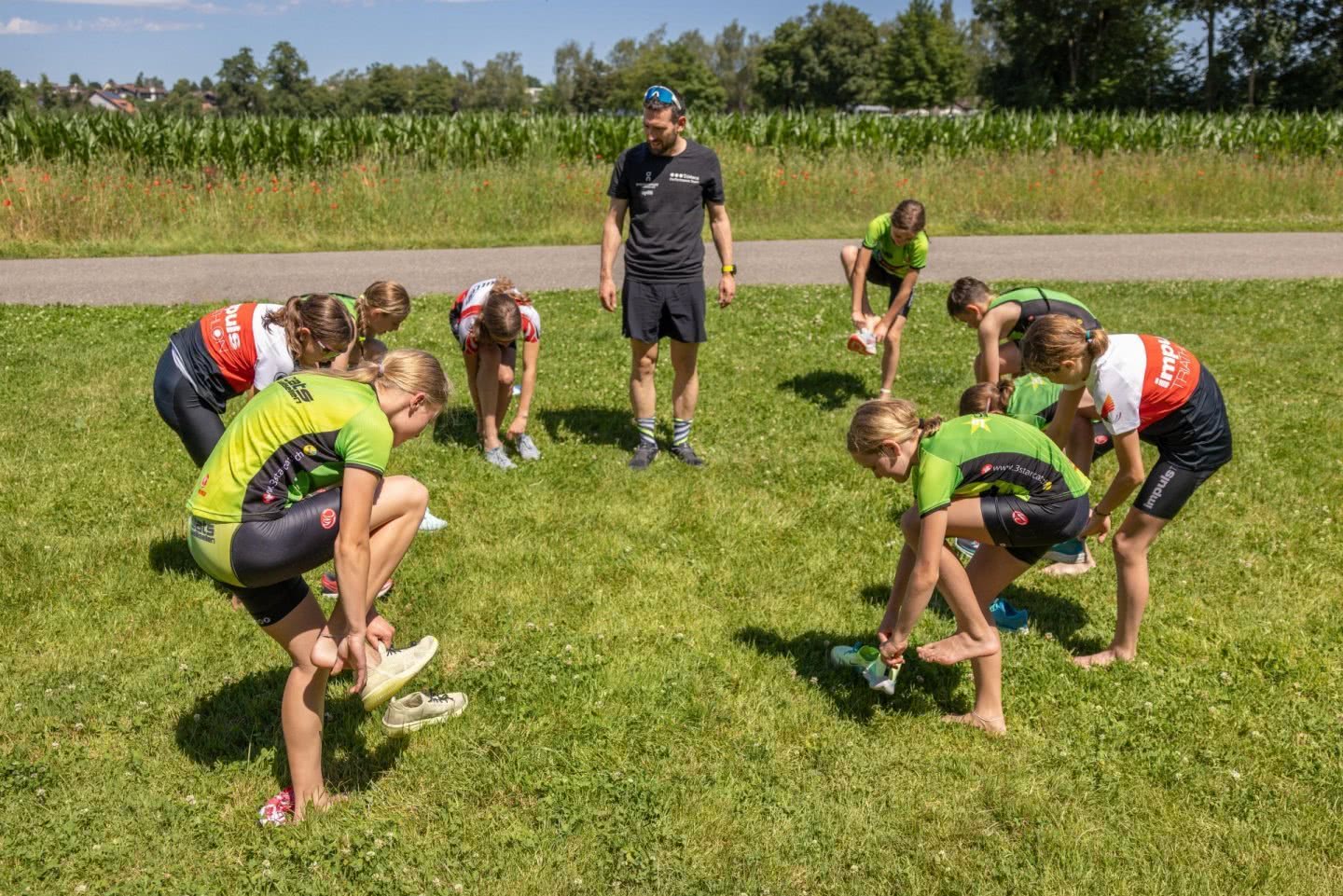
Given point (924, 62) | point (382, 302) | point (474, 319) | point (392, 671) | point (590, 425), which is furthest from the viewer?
point (924, 62)

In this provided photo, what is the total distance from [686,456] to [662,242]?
1.61 meters

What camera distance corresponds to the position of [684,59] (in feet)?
436

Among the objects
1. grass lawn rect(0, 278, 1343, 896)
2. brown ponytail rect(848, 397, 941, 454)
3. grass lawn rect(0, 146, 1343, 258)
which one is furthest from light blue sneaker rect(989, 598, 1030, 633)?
grass lawn rect(0, 146, 1343, 258)

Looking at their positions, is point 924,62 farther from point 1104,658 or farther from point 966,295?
point 1104,658

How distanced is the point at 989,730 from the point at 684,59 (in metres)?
138

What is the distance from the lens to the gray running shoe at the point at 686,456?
7.81 meters

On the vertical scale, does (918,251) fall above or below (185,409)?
above

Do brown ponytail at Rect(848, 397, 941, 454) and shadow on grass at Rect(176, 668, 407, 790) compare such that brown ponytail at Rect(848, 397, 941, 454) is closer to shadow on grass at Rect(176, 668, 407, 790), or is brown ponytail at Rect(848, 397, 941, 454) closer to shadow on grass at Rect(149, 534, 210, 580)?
shadow on grass at Rect(176, 668, 407, 790)

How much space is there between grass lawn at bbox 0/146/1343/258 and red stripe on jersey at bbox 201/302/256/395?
496 inches

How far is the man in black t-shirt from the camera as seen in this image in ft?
24.2

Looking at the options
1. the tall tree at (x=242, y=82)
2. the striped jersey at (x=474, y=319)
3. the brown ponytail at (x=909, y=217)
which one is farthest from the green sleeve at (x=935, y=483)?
the tall tree at (x=242, y=82)

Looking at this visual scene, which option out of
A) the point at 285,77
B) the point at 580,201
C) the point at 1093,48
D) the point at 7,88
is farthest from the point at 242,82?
the point at 580,201

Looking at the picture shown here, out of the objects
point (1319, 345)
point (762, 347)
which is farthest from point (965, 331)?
point (1319, 345)

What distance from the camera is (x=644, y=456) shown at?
7.77m
